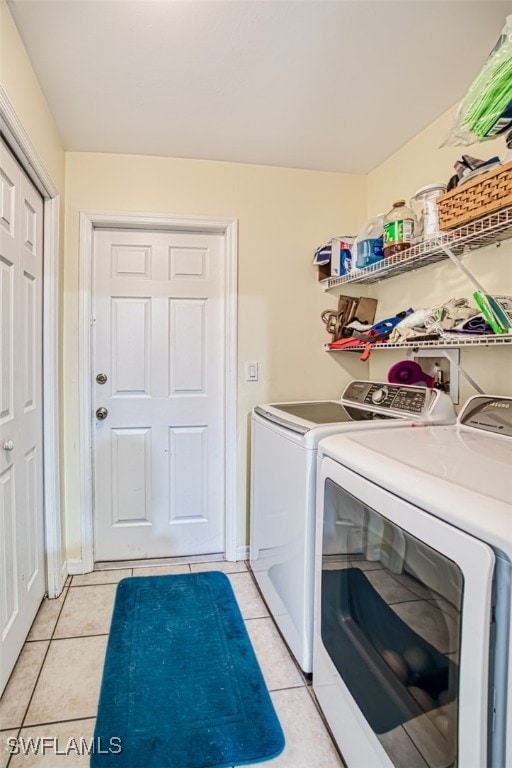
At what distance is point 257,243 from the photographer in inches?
92.0

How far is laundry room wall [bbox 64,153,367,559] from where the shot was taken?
217cm

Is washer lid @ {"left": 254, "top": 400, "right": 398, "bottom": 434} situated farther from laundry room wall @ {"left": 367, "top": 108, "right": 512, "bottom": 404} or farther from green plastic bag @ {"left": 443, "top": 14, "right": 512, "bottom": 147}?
green plastic bag @ {"left": 443, "top": 14, "right": 512, "bottom": 147}

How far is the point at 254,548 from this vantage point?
7.02 ft

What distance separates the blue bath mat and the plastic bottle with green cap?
1.79m

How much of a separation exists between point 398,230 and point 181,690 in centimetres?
197

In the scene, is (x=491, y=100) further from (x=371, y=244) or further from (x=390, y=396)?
(x=390, y=396)

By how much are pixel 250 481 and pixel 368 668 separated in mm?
1380

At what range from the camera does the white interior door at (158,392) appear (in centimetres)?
229

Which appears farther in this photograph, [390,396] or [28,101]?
[390,396]

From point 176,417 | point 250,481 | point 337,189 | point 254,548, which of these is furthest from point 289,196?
point 254,548

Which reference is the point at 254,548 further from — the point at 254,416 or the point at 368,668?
the point at 368,668

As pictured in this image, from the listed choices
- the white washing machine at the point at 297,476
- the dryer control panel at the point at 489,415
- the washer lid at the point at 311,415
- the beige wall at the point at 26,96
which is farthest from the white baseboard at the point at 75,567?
the dryer control panel at the point at 489,415

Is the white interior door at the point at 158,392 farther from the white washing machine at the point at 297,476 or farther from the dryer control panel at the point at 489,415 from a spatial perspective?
the dryer control panel at the point at 489,415

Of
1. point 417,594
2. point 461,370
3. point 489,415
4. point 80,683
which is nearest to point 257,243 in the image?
point 461,370
